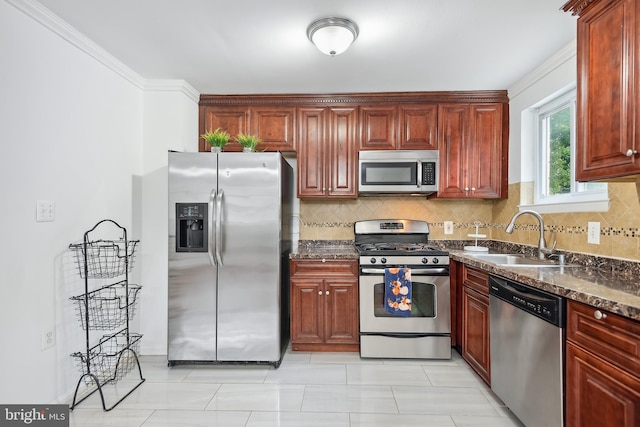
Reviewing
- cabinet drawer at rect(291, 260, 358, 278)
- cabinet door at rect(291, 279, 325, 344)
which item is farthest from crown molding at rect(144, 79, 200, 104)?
cabinet door at rect(291, 279, 325, 344)

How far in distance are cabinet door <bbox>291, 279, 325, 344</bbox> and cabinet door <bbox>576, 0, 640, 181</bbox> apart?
204 cm

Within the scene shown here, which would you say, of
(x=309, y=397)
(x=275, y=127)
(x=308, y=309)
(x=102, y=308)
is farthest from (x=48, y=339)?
(x=275, y=127)

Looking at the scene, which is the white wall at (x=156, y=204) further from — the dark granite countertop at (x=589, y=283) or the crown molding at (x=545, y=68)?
the crown molding at (x=545, y=68)

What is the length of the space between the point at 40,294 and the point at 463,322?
2.94m

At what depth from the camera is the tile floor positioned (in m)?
2.03

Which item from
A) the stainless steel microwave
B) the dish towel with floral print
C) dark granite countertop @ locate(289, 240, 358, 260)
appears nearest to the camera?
the dish towel with floral print

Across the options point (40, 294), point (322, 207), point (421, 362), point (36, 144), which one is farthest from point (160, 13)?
point (421, 362)

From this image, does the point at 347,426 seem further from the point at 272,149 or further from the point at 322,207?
the point at 272,149

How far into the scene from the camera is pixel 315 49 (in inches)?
95.7

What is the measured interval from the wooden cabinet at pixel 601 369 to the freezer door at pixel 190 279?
231 centimetres

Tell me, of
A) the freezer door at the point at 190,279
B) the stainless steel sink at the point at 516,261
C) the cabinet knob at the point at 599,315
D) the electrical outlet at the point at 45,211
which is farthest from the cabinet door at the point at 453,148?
the electrical outlet at the point at 45,211

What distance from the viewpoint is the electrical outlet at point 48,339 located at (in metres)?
2.01

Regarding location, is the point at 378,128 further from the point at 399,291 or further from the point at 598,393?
the point at 598,393

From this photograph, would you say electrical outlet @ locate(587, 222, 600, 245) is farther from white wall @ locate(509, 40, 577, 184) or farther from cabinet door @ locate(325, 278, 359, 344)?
cabinet door @ locate(325, 278, 359, 344)
